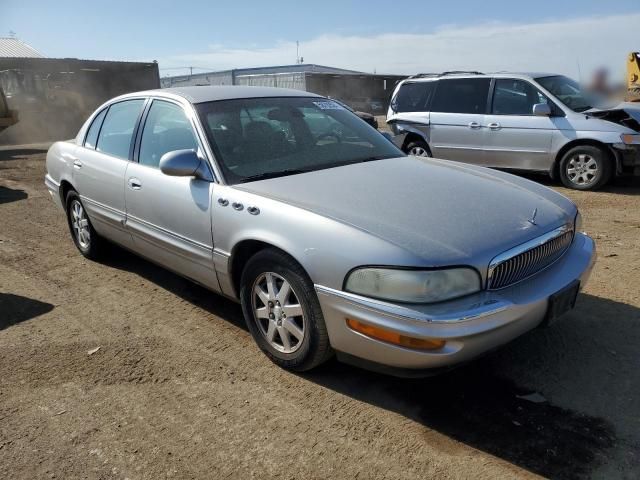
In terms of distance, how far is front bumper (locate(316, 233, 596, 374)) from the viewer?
8.08 ft

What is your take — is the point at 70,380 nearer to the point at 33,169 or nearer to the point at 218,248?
the point at 218,248

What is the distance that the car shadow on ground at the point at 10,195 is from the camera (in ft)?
27.0

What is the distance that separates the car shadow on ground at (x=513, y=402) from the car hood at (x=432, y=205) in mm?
796

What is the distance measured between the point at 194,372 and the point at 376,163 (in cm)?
184

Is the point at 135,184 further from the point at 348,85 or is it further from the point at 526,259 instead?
the point at 348,85

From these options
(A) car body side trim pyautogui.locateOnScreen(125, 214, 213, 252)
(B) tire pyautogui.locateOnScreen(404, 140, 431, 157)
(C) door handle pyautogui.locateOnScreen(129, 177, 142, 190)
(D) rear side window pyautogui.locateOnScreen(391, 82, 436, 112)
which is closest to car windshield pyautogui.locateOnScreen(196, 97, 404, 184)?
(A) car body side trim pyautogui.locateOnScreen(125, 214, 213, 252)

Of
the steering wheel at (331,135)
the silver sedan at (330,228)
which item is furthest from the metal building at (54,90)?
the steering wheel at (331,135)

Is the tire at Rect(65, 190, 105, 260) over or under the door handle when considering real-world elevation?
under

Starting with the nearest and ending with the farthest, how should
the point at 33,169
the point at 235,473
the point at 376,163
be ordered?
1. the point at 235,473
2. the point at 376,163
3. the point at 33,169

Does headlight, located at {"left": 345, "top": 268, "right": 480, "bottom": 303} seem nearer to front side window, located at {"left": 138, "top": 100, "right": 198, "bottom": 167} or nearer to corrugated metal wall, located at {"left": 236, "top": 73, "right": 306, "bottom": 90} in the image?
front side window, located at {"left": 138, "top": 100, "right": 198, "bottom": 167}

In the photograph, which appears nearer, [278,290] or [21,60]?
[278,290]

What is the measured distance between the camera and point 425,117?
8969 millimetres

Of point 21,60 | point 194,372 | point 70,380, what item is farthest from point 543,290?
point 21,60

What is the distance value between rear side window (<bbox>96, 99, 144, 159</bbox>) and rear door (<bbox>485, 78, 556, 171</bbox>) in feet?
18.5
